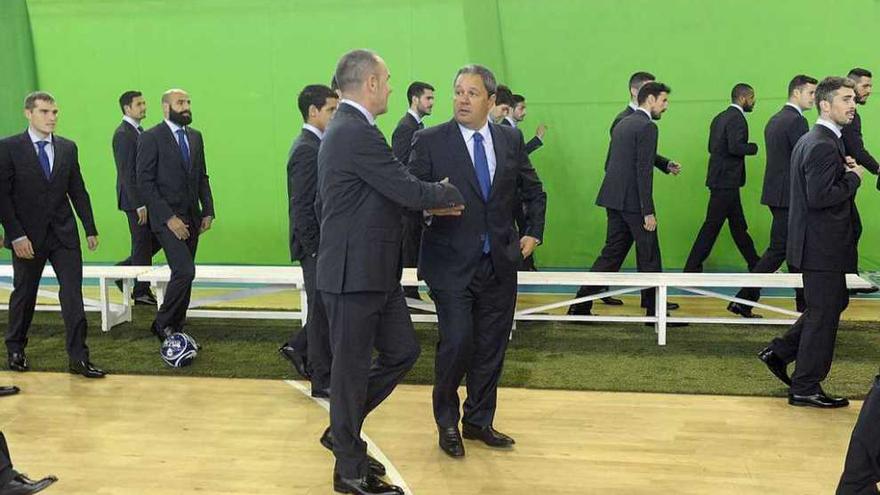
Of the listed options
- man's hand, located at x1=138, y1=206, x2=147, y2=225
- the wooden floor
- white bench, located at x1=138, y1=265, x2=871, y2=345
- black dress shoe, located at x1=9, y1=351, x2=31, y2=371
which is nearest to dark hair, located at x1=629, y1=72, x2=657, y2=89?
white bench, located at x1=138, y1=265, x2=871, y2=345

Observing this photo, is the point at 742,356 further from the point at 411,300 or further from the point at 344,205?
the point at 344,205

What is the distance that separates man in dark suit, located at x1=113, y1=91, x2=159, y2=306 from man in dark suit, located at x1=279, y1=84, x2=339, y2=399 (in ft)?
10.2

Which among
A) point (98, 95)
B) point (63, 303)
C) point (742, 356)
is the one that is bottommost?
point (742, 356)

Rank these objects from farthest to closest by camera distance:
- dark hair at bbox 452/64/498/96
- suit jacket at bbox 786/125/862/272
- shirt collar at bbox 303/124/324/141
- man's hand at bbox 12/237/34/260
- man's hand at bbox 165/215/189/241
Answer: man's hand at bbox 165/215/189/241 → man's hand at bbox 12/237/34/260 → shirt collar at bbox 303/124/324/141 → suit jacket at bbox 786/125/862/272 → dark hair at bbox 452/64/498/96

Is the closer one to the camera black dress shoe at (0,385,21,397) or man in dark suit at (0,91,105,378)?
black dress shoe at (0,385,21,397)

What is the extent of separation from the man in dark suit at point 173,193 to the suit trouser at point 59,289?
680mm

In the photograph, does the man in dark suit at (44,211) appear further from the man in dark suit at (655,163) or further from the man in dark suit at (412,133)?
the man in dark suit at (655,163)

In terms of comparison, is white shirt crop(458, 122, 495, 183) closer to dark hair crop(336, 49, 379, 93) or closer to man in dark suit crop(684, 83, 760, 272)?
dark hair crop(336, 49, 379, 93)

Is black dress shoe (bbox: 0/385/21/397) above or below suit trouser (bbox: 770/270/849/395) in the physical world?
below

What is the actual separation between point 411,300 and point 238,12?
418 centimetres

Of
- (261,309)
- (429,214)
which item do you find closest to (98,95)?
(261,309)

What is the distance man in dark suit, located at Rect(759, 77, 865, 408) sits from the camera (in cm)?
472

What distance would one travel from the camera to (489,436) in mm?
4457

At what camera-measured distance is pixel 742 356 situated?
6.10m
